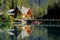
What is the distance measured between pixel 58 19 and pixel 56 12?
143 centimetres

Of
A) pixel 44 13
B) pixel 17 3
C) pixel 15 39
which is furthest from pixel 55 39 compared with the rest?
pixel 17 3

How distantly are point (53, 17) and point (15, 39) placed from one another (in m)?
32.7

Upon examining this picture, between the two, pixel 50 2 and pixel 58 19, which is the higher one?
pixel 50 2

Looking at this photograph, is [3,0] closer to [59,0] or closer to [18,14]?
[18,14]

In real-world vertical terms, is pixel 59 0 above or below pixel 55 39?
above

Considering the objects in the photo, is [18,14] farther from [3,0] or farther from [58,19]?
[58,19]

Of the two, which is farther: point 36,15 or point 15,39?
point 36,15

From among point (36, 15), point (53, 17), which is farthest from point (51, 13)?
point (36, 15)

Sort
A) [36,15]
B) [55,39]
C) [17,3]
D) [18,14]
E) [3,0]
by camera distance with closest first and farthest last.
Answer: [55,39] → [3,0] → [18,14] → [36,15] → [17,3]

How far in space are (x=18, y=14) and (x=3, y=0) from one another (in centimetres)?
504

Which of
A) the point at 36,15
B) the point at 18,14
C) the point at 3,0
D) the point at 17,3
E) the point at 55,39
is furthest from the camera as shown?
the point at 17,3

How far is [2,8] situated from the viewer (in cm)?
5144

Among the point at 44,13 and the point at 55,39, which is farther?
the point at 44,13

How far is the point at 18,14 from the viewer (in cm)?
5434
